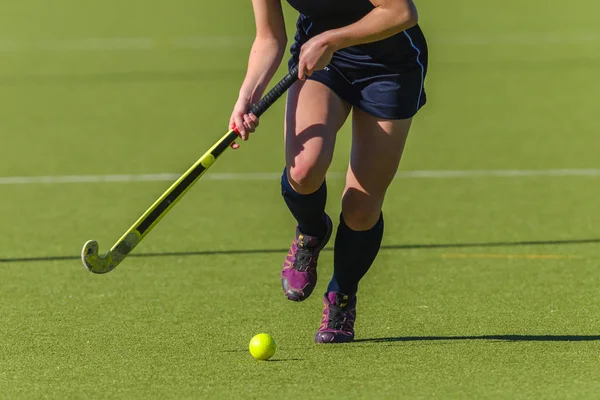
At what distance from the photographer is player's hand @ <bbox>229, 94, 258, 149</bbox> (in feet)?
16.8

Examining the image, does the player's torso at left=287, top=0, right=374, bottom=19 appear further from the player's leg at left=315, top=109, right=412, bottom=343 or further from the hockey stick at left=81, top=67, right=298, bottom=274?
the player's leg at left=315, top=109, right=412, bottom=343

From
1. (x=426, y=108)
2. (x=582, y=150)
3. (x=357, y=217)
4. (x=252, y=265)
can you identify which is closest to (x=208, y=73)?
(x=426, y=108)

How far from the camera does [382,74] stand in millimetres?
5137

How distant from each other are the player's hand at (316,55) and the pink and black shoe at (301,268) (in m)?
0.89

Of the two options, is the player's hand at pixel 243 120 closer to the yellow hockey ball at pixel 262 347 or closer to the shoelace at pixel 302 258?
the shoelace at pixel 302 258

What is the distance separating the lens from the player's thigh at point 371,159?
16.9ft

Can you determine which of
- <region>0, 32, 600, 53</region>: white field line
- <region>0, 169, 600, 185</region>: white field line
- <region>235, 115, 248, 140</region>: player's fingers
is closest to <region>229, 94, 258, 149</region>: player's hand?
<region>235, 115, 248, 140</region>: player's fingers

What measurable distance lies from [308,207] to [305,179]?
231 mm

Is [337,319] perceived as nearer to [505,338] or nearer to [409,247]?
[505,338]

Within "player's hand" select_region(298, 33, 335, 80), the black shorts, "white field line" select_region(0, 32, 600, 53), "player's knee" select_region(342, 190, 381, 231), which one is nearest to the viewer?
"player's hand" select_region(298, 33, 335, 80)

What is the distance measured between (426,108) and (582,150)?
111 inches

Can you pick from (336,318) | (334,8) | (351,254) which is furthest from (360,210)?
(334,8)

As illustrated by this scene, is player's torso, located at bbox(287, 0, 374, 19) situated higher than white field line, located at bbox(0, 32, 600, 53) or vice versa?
player's torso, located at bbox(287, 0, 374, 19)

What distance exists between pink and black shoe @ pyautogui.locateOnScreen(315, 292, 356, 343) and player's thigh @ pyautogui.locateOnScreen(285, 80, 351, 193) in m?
0.56
